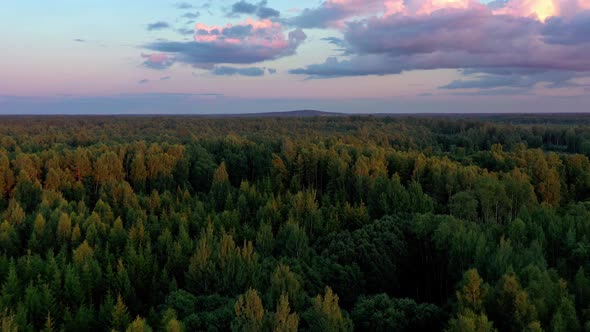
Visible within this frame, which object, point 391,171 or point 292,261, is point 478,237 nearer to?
point 292,261

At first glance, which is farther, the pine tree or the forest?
the forest

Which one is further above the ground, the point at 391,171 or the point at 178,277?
the point at 391,171

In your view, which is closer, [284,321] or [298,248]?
[284,321]

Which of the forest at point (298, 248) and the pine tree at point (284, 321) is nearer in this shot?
the pine tree at point (284, 321)

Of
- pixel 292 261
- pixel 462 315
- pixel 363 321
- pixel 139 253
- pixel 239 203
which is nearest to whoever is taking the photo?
pixel 462 315

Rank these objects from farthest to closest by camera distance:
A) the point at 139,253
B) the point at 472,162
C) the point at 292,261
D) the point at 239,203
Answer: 1. the point at 472,162
2. the point at 239,203
3. the point at 139,253
4. the point at 292,261

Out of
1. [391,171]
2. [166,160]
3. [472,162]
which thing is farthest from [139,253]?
[472,162]

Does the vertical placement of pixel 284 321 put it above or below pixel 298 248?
above

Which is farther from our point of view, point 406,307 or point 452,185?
point 452,185
